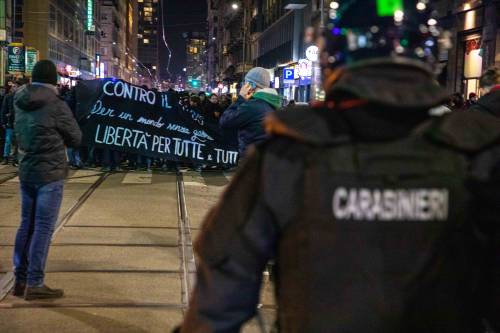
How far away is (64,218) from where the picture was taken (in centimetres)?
915

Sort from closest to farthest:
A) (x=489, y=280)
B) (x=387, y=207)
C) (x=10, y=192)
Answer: (x=387, y=207) < (x=489, y=280) < (x=10, y=192)

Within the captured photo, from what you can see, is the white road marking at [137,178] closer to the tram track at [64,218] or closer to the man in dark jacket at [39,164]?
the tram track at [64,218]

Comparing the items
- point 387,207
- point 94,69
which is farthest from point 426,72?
point 94,69

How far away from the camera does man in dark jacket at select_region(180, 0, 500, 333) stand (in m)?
1.73

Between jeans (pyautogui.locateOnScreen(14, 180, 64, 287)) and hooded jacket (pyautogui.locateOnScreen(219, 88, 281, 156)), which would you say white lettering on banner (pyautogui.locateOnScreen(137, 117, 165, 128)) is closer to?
hooded jacket (pyautogui.locateOnScreen(219, 88, 281, 156))

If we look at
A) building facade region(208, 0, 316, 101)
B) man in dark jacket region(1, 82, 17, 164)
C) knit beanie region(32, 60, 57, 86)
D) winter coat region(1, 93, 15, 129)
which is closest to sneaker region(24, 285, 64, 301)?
knit beanie region(32, 60, 57, 86)

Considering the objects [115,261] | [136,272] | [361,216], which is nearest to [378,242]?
[361,216]

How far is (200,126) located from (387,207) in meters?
14.3

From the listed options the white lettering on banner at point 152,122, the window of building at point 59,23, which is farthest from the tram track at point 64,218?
the window of building at point 59,23

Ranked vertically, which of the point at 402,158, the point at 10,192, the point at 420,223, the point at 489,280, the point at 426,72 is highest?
the point at 426,72

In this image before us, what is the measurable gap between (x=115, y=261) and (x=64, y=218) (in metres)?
2.43

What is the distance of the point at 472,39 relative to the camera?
1967 cm

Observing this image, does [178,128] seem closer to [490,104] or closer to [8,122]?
[8,122]

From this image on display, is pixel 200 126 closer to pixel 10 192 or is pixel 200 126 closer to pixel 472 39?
pixel 10 192
